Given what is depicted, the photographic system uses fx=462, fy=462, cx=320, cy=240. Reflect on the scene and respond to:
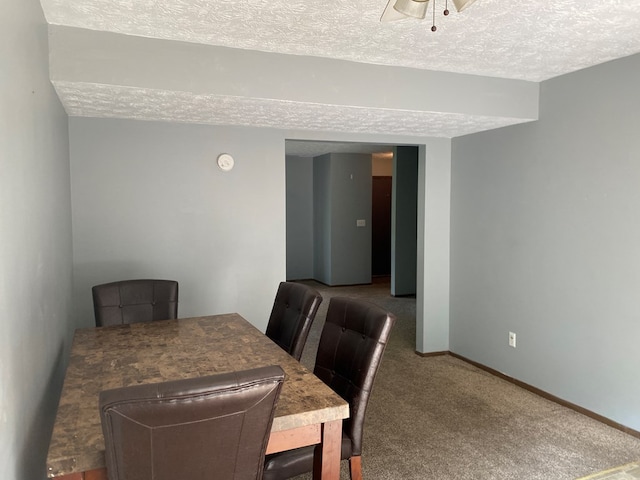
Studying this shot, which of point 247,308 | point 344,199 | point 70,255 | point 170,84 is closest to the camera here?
point 170,84

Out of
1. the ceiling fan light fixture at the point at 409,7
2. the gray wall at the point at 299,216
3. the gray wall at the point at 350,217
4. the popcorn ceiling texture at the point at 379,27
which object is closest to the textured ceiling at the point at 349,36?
the popcorn ceiling texture at the point at 379,27

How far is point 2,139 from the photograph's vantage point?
1251 millimetres

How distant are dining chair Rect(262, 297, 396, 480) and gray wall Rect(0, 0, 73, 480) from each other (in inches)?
33.3

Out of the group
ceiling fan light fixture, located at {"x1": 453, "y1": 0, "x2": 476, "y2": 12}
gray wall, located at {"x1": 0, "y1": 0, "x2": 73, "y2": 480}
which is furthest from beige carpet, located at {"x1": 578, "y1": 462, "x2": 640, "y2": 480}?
gray wall, located at {"x1": 0, "y1": 0, "x2": 73, "y2": 480}

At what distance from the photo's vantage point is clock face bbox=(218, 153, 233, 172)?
3557 millimetres

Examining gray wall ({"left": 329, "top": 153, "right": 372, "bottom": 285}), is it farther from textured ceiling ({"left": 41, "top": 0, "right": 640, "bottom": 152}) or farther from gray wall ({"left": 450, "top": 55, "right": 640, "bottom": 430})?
textured ceiling ({"left": 41, "top": 0, "right": 640, "bottom": 152})

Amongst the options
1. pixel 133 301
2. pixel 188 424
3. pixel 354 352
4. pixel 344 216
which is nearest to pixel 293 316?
pixel 354 352

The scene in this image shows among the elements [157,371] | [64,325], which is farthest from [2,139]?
[64,325]

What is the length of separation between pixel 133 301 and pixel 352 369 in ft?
5.10

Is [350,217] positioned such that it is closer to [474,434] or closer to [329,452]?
[474,434]

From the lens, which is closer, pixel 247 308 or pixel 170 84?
pixel 170 84

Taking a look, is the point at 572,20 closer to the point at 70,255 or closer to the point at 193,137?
the point at 193,137

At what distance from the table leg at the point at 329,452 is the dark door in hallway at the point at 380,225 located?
713 cm

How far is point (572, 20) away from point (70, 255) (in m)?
3.22
